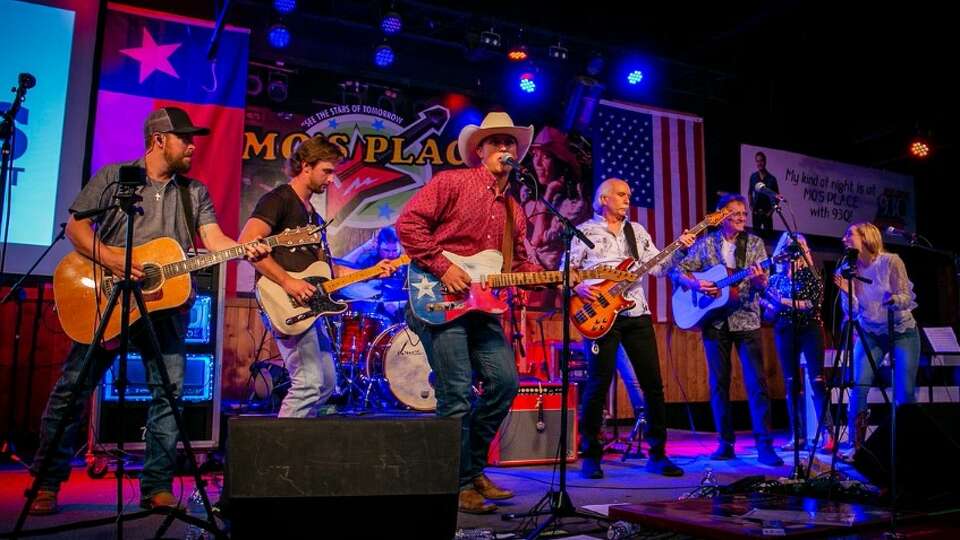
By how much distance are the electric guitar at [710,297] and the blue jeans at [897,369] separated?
1.43 m

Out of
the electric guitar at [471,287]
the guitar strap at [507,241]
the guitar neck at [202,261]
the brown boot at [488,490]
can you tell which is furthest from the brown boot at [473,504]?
the guitar neck at [202,261]

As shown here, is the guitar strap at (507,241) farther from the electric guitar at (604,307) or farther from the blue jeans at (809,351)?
the blue jeans at (809,351)

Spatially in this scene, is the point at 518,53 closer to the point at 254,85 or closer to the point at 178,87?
the point at 254,85

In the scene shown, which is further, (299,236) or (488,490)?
(488,490)

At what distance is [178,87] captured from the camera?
329 inches

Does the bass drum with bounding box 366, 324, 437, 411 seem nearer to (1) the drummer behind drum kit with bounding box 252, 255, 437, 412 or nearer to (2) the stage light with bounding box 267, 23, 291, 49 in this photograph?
(1) the drummer behind drum kit with bounding box 252, 255, 437, 412

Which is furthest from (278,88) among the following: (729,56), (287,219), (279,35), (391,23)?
(729,56)

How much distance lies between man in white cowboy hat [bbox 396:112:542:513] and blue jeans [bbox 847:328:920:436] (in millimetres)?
4471

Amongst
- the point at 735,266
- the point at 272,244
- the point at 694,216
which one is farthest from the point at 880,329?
the point at 272,244

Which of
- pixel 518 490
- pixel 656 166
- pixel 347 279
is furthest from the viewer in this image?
pixel 656 166

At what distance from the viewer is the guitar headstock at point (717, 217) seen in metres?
7.08

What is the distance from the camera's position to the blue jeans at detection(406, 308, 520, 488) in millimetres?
4574

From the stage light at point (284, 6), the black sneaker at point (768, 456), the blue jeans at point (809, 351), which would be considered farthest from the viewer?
the stage light at point (284, 6)

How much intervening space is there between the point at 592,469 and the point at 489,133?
9.62 feet
